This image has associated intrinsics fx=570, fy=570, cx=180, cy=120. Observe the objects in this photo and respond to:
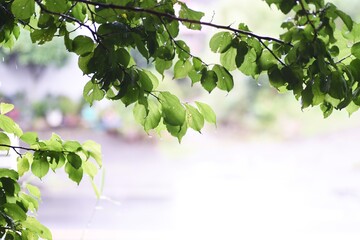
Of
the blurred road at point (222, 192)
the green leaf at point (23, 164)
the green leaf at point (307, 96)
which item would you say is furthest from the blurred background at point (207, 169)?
the green leaf at point (307, 96)

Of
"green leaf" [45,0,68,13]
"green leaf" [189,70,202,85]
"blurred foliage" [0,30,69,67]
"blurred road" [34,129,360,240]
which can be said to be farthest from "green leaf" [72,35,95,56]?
"blurred road" [34,129,360,240]

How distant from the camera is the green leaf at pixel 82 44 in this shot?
2.45ft

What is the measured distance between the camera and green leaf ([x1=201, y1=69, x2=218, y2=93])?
2.58 feet

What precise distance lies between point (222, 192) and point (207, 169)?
0.08 metres

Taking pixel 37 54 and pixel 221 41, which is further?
pixel 37 54

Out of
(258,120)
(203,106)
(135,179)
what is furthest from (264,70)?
(135,179)

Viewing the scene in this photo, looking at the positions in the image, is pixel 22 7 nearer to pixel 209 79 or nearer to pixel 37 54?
pixel 209 79

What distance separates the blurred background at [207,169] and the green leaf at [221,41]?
31.4 inches

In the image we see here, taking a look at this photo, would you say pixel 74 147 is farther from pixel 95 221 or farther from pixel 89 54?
pixel 95 221

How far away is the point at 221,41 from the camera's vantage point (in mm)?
775

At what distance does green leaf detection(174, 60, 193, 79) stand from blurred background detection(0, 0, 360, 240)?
0.77 m

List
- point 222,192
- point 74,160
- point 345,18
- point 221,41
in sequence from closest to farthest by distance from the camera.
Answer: point 345,18
point 221,41
point 74,160
point 222,192

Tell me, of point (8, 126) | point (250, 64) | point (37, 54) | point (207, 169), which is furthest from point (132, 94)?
point (207, 169)

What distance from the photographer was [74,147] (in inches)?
35.3
